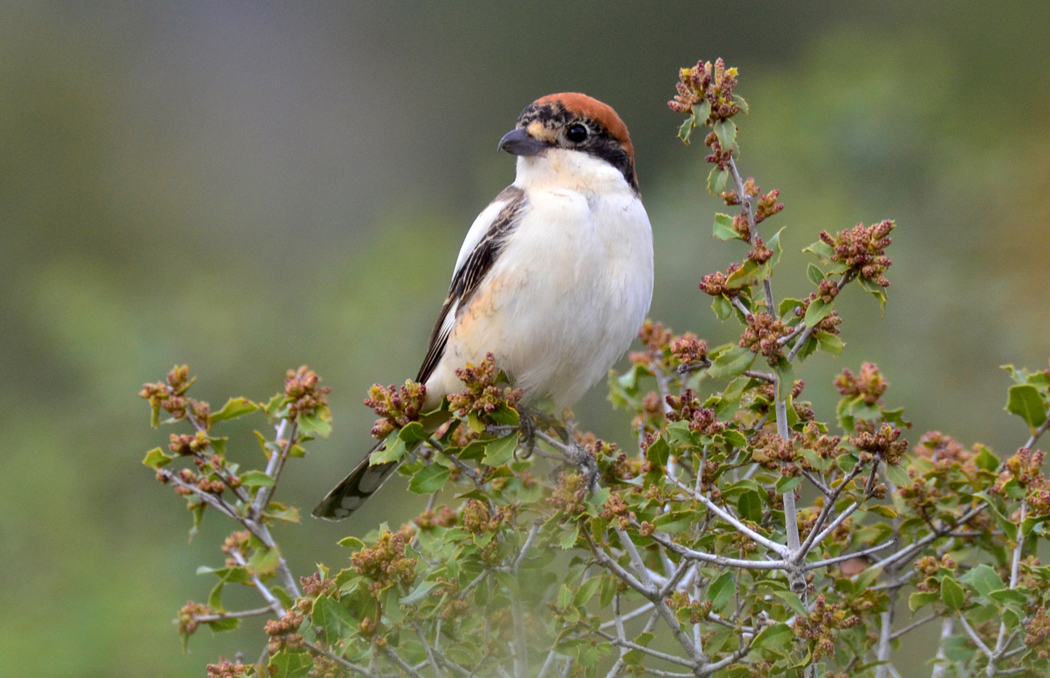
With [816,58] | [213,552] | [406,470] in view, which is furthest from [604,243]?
[816,58]

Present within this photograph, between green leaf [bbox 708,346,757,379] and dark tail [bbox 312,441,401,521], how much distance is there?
1.44 metres

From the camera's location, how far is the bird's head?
3277mm

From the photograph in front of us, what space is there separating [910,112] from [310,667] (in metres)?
4.40

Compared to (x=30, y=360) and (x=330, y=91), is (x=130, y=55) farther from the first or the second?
(x=30, y=360)

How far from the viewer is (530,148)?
3285 mm

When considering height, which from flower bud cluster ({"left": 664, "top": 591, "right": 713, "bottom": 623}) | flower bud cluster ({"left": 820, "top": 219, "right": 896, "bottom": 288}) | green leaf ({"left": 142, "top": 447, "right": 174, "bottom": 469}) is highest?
flower bud cluster ({"left": 820, "top": 219, "right": 896, "bottom": 288})

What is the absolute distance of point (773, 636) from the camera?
82.7 inches

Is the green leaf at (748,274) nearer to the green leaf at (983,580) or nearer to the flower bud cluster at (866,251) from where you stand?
the flower bud cluster at (866,251)

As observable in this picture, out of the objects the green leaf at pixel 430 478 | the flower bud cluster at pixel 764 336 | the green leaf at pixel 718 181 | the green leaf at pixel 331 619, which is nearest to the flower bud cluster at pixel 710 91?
the green leaf at pixel 718 181

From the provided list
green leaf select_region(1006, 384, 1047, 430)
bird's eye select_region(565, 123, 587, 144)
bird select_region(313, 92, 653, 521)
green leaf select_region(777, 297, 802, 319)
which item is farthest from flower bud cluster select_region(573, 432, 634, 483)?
bird's eye select_region(565, 123, 587, 144)

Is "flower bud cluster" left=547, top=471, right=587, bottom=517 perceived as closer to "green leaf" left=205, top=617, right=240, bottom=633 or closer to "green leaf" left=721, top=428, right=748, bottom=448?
"green leaf" left=721, top=428, right=748, bottom=448

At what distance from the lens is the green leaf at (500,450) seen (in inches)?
90.1

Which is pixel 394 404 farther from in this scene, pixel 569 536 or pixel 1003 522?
pixel 1003 522

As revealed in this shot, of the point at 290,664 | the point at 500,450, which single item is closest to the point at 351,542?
the point at 290,664
